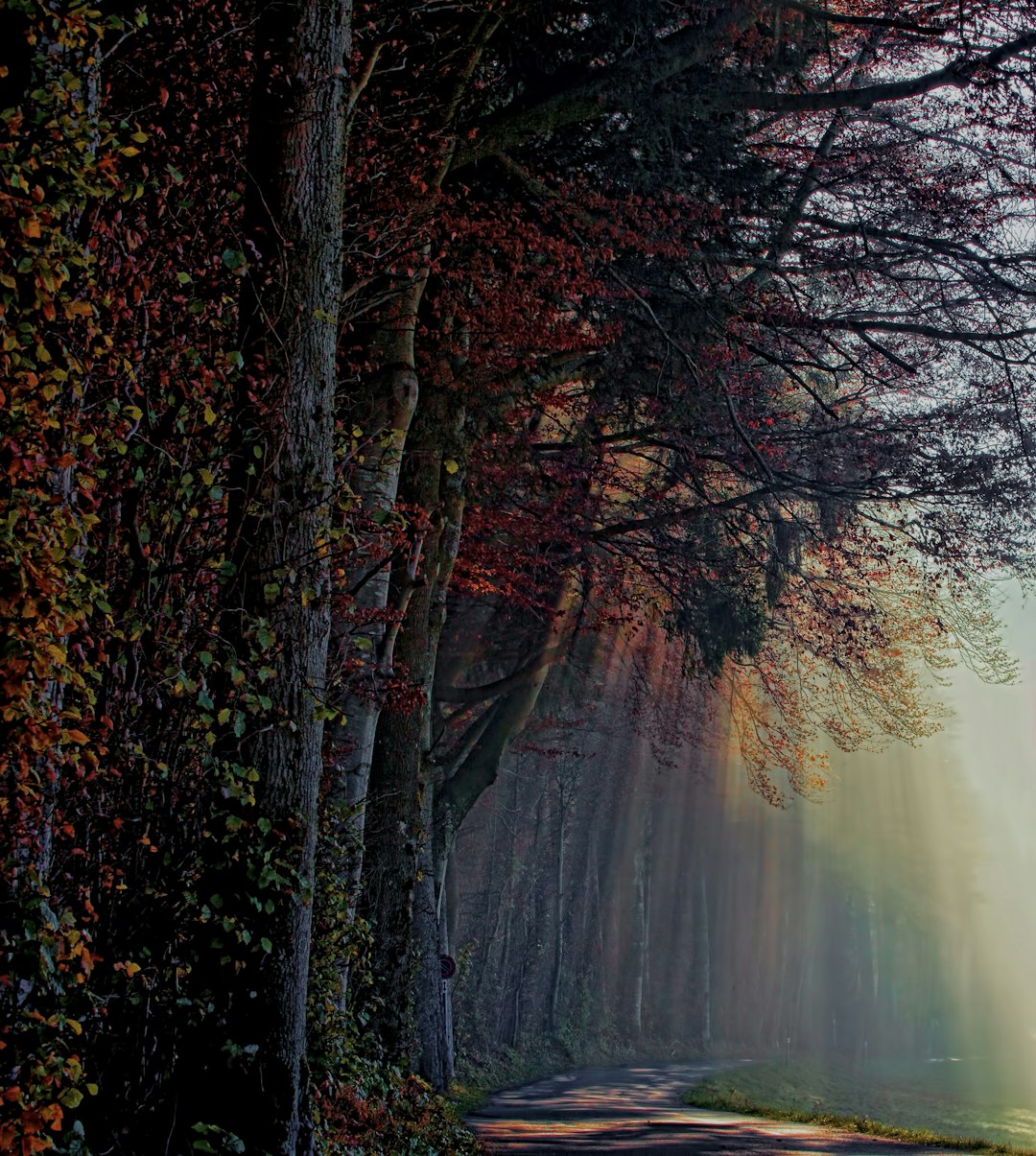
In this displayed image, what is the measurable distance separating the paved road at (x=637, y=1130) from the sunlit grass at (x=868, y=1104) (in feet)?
2.61

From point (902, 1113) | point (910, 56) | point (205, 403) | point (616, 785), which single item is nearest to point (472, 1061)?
point (902, 1113)

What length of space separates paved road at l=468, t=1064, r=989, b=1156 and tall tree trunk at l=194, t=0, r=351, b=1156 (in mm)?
5972

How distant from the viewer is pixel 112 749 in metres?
5.38

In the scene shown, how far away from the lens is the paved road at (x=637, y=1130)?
431 inches

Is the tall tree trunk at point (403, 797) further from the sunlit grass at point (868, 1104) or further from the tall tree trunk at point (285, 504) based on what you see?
the sunlit grass at point (868, 1104)

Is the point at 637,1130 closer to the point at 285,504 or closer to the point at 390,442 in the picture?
the point at 390,442

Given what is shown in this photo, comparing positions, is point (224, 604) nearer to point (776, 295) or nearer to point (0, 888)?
point (0, 888)

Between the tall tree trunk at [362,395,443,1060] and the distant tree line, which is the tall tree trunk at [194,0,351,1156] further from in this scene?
the tall tree trunk at [362,395,443,1060]

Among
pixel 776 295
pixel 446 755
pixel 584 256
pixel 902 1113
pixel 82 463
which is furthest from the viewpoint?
pixel 902 1113

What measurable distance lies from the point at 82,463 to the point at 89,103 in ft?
5.13

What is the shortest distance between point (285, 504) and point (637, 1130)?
33.0 feet

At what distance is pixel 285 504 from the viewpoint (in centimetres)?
592

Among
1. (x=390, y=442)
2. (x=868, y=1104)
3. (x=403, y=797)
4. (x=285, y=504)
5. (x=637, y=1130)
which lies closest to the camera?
(x=285, y=504)

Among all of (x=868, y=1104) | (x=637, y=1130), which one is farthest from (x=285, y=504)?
(x=868, y=1104)
